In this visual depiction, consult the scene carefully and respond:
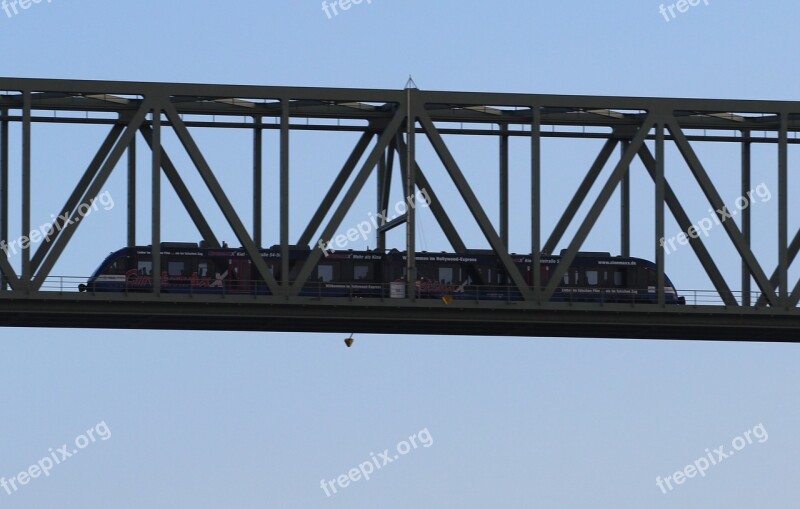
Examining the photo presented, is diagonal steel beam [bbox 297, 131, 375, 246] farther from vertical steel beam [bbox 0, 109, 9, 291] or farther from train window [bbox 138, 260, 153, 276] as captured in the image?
vertical steel beam [bbox 0, 109, 9, 291]

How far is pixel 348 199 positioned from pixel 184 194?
22.1ft

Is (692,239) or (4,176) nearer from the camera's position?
(4,176)

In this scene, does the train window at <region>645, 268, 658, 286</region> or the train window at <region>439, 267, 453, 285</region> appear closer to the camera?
the train window at <region>439, 267, 453, 285</region>

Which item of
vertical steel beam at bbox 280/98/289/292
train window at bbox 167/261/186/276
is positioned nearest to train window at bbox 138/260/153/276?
train window at bbox 167/261/186/276

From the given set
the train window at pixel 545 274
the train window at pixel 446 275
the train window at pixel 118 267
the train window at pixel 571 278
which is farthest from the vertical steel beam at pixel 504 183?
the train window at pixel 118 267

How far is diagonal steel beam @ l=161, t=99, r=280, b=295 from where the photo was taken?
90.6 metres

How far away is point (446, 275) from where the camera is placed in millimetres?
97875

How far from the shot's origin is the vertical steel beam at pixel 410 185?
93.8 meters

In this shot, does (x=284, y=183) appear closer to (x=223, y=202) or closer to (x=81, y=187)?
(x=223, y=202)

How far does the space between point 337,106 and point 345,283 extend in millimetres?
7244

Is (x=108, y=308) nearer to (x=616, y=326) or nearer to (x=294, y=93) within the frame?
(x=294, y=93)

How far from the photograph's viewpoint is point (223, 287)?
9125 cm

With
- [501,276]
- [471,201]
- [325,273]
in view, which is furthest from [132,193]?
[501,276]

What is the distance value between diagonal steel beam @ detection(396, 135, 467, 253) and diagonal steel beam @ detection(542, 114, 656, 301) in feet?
14.2
